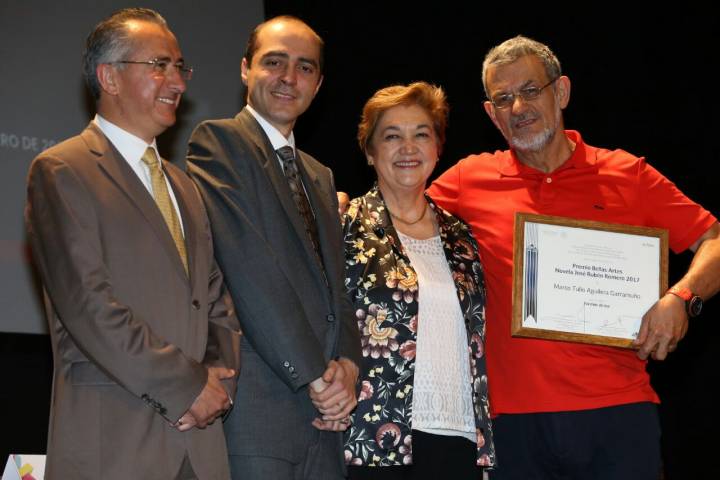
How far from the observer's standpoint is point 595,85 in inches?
243

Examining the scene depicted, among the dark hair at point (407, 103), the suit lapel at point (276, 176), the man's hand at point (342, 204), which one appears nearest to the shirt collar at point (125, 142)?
the suit lapel at point (276, 176)

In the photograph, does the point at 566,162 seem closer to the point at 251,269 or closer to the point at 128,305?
the point at 251,269

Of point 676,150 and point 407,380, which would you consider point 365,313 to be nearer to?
point 407,380

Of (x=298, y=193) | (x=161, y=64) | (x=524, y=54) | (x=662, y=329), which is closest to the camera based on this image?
(x=161, y=64)

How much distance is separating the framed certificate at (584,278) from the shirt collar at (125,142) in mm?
1423

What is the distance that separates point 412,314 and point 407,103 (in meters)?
0.84

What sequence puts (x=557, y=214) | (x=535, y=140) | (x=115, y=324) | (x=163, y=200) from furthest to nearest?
(x=535, y=140)
(x=557, y=214)
(x=163, y=200)
(x=115, y=324)

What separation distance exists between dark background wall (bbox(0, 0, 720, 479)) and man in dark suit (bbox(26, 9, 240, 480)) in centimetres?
325

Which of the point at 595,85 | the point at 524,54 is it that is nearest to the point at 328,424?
the point at 524,54

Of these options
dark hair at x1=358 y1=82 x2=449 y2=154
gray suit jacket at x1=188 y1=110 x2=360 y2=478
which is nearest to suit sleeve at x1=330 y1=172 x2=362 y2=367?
gray suit jacket at x1=188 y1=110 x2=360 y2=478

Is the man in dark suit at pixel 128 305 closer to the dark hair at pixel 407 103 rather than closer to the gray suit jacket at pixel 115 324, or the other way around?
the gray suit jacket at pixel 115 324

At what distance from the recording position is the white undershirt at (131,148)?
9.18 ft

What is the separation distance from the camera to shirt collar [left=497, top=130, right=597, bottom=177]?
387 cm

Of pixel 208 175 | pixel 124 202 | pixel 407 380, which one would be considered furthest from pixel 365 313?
pixel 124 202
